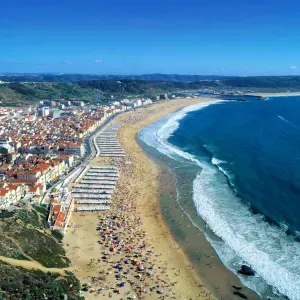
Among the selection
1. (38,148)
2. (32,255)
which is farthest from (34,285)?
(38,148)

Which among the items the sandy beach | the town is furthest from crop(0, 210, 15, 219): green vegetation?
the sandy beach

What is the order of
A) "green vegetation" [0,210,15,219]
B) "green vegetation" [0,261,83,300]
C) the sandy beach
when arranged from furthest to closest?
1. "green vegetation" [0,210,15,219]
2. the sandy beach
3. "green vegetation" [0,261,83,300]

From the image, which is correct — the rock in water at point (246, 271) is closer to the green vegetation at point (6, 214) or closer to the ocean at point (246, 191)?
the ocean at point (246, 191)

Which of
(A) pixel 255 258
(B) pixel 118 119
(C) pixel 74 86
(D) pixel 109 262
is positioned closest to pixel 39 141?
(B) pixel 118 119

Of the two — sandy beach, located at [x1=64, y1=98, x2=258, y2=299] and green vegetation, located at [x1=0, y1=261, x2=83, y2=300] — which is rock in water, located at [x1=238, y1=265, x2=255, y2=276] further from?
→ green vegetation, located at [x1=0, y1=261, x2=83, y2=300]

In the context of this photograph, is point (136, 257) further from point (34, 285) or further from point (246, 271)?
point (34, 285)

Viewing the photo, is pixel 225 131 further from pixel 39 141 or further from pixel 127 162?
pixel 39 141
